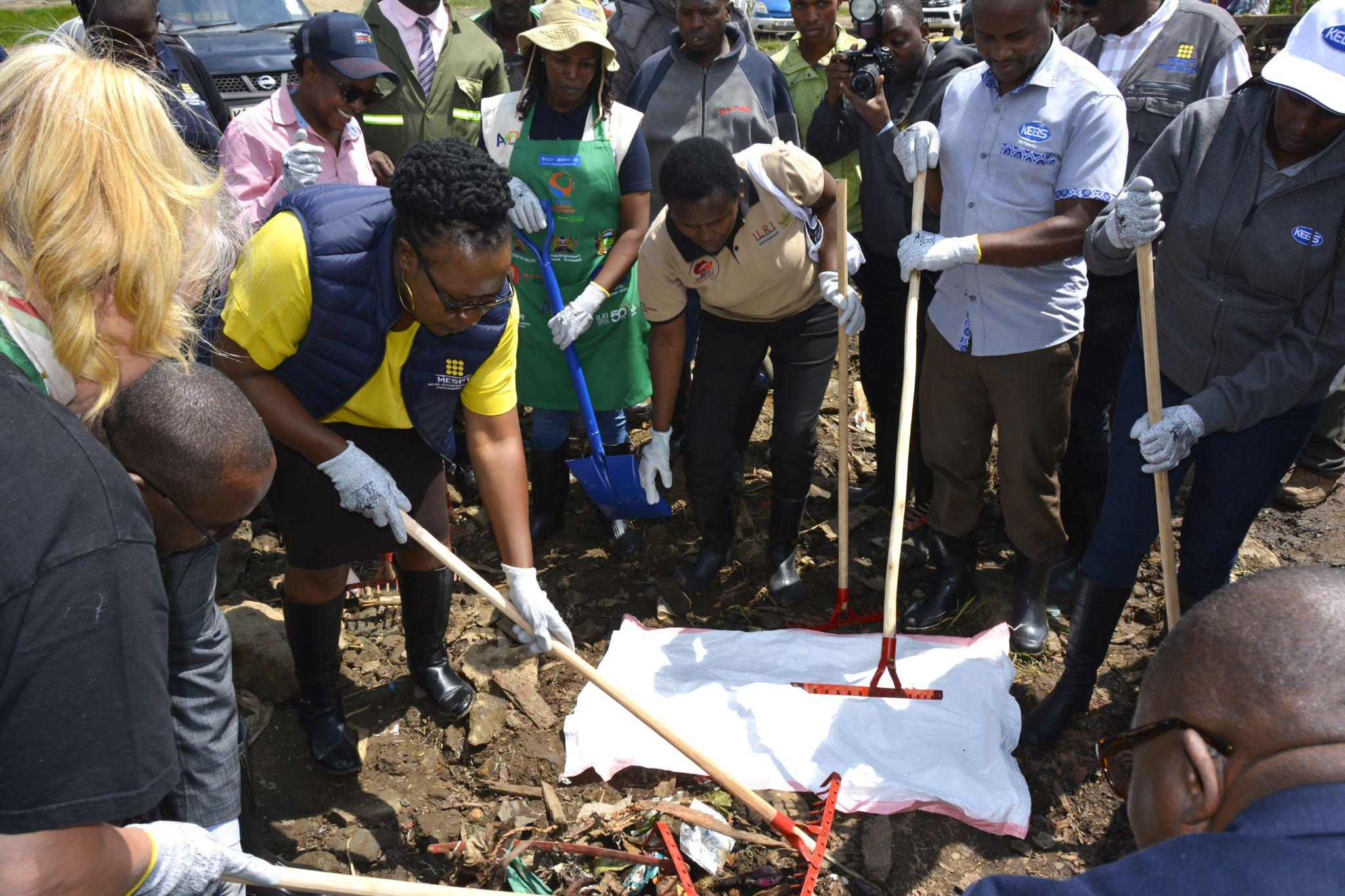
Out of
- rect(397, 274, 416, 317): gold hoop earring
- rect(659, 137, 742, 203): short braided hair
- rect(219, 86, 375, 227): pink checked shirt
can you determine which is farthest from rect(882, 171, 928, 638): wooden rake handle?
rect(219, 86, 375, 227): pink checked shirt

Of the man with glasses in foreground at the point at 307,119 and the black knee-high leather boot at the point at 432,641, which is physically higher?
the man with glasses in foreground at the point at 307,119

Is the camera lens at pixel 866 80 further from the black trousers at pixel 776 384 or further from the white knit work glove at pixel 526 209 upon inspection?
the white knit work glove at pixel 526 209

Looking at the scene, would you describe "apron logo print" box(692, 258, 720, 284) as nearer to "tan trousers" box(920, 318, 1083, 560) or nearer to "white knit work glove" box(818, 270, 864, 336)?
"white knit work glove" box(818, 270, 864, 336)

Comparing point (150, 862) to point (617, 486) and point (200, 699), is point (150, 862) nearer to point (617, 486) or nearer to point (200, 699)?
point (200, 699)

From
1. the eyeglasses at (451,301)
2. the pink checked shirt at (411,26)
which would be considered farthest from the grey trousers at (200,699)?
the pink checked shirt at (411,26)

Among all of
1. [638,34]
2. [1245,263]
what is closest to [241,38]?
[638,34]

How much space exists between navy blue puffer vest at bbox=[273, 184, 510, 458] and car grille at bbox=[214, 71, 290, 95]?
14.6ft

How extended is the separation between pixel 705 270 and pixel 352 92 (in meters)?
1.54

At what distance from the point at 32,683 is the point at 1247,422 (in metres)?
2.89

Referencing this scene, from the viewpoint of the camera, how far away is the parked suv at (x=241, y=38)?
654 cm

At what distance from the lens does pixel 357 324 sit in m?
2.67

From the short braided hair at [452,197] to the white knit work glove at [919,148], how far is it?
1.66 meters

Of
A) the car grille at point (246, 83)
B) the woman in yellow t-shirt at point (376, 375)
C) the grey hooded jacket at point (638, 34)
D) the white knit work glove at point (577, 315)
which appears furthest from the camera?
the car grille at point (246, 83)

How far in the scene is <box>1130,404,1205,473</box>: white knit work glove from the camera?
279 centimetres
